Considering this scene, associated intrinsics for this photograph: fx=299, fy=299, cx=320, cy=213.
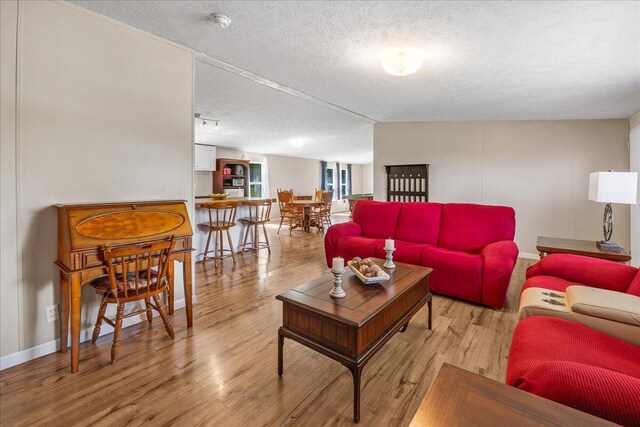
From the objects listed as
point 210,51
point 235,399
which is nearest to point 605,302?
point 235,399

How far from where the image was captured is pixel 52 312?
208 cm

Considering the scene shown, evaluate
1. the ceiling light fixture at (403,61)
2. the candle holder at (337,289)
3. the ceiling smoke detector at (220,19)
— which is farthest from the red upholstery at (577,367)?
the ceiling smoke detector at (220,19)

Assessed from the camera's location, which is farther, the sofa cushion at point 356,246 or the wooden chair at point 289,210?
the wooden chair at point 289,210

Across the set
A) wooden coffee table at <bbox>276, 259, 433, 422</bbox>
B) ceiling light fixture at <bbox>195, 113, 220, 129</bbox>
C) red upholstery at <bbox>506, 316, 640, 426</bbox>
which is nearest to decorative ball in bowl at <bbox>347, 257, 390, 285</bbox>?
wooden coffee table at <bbox>276, 259, 433, 422</bbox>

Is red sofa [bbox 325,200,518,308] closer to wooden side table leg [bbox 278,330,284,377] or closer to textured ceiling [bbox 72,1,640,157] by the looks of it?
textured ceiling [bbox 72,1,640,157]

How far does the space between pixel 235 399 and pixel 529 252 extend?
4794 millimetres

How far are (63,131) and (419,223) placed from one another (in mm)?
3472

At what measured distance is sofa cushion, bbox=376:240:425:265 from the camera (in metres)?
3.18

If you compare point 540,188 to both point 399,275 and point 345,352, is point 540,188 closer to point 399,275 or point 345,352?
point 399,275

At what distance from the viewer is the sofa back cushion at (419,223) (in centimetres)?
358

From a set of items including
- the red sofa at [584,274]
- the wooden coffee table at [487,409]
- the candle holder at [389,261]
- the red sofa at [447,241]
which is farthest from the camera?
the red sofa at [447,241]

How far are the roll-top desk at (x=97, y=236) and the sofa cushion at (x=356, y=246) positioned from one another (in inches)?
73.4

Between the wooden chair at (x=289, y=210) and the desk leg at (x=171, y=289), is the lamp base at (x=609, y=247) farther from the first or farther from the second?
the wooden chair at (x=289, y=210)

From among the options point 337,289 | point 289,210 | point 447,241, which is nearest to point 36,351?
point 337,289
